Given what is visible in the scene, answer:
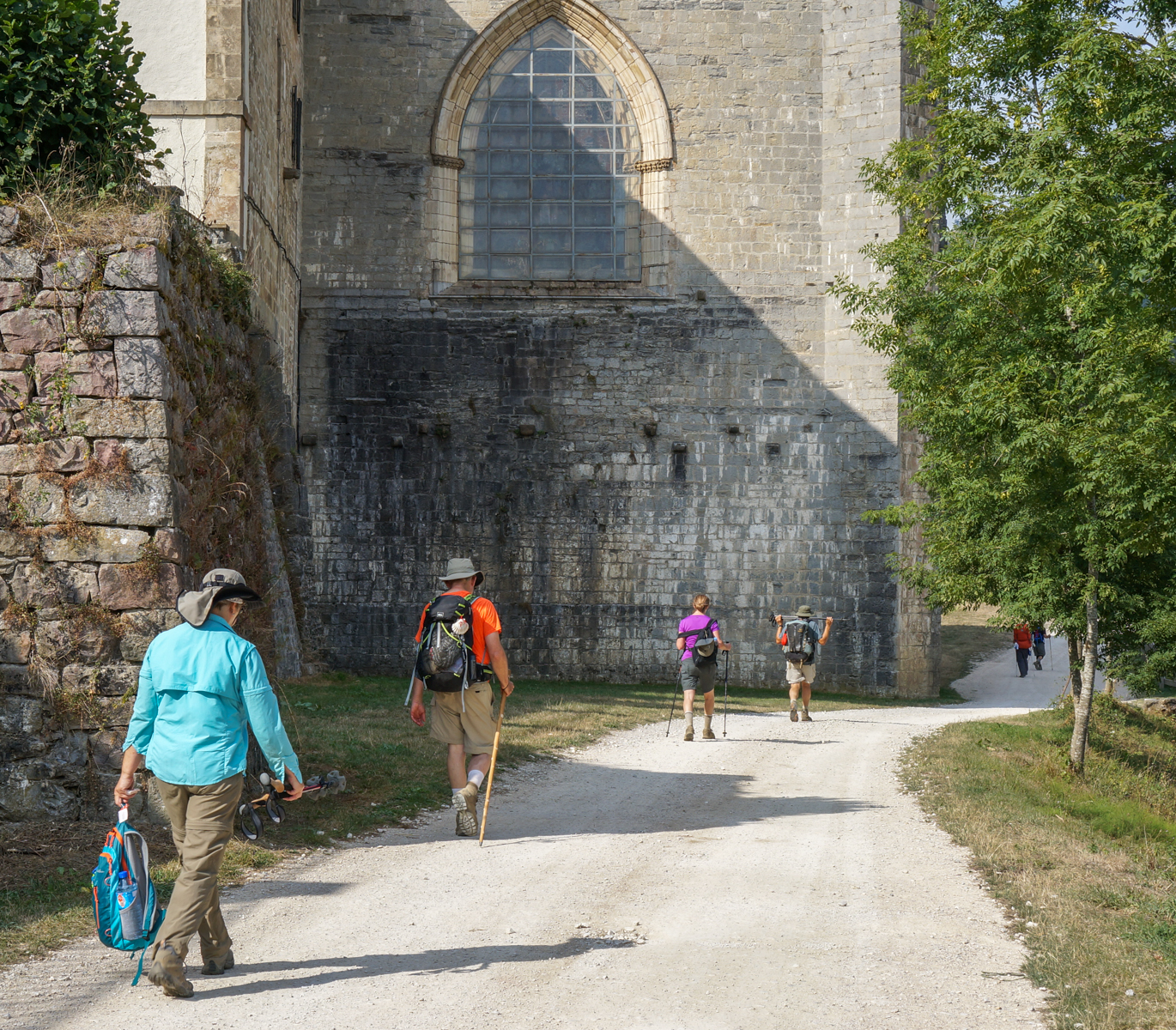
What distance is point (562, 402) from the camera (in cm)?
1952

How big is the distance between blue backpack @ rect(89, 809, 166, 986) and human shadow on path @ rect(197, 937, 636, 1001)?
33cm

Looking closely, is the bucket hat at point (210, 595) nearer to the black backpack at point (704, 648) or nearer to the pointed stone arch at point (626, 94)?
the black backpack at point (704, 648)

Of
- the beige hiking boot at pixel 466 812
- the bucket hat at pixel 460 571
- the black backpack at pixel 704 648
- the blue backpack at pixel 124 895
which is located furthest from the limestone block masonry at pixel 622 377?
the blue backpack at pixel 124 895

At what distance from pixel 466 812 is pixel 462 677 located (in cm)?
80

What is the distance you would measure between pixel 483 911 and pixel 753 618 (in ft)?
47.7

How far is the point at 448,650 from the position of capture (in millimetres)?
6922

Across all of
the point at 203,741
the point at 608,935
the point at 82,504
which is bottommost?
the point at 608,935

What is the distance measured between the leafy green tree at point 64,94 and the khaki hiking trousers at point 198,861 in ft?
16.0

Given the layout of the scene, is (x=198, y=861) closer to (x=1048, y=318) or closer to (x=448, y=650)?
(x=448, y=650)

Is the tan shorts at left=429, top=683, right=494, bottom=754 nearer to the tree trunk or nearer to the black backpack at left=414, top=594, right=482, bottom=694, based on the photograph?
the black backpack at left=414, top=594, right=482, bottom=694

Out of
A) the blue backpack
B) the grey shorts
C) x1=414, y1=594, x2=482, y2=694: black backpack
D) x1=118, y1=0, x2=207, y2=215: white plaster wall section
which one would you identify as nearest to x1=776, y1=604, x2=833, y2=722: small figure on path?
the grey shorts

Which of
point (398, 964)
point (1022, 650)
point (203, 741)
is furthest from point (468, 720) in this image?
point (1022, 650)

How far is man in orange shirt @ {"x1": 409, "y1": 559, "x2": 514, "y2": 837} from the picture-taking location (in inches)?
272

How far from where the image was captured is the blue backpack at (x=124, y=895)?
404 centimetres
